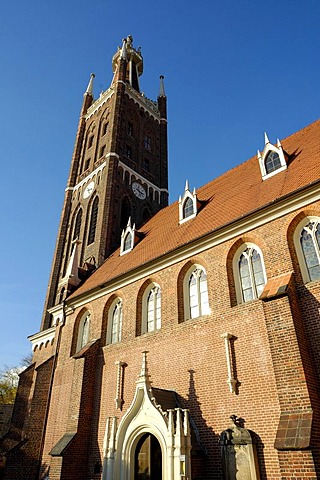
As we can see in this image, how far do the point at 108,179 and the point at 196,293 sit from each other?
14.2 meters

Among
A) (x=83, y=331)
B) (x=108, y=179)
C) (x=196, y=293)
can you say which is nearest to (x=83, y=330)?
(x=83, y=331)

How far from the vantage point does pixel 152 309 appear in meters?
15.2

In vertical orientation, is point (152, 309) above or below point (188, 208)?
below

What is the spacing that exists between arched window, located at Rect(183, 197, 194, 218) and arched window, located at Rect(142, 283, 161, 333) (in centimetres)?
379

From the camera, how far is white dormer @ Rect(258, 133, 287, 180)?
14.5 metres

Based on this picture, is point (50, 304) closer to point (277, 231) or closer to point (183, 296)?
point (183, 296)

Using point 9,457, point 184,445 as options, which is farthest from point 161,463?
point 9,457

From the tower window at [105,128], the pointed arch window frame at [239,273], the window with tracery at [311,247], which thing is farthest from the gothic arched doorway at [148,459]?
the tower window at [105,128]

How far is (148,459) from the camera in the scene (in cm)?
1151

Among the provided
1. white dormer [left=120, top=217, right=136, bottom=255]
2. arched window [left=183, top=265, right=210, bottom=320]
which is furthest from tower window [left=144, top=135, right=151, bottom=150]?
arched window [left=183, top=265, right=210, bottom=320]

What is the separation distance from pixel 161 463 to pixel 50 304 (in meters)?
14.6

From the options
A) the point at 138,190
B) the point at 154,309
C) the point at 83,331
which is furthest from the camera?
the point at 138,190

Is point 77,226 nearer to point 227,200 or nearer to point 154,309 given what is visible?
point 154,309

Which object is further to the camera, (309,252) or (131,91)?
(131,91)
